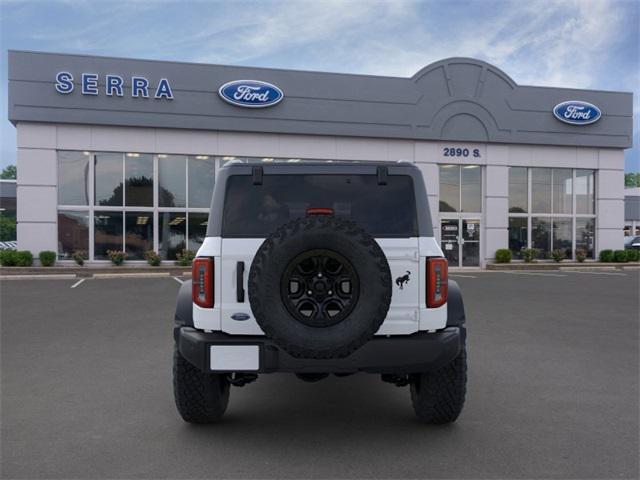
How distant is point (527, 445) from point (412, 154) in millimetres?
19809

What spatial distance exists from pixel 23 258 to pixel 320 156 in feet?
40.6

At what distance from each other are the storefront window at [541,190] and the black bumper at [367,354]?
22618 millimetres

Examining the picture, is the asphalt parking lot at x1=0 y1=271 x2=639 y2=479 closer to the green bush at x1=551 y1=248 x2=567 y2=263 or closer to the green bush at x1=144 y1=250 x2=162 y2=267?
the green bush at x1=144 y1=250 x2=162 y2=267

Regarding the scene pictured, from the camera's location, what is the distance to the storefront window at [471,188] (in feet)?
75.9

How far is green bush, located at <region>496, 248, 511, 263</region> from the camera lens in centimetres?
2250

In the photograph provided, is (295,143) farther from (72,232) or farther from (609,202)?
(609,202)

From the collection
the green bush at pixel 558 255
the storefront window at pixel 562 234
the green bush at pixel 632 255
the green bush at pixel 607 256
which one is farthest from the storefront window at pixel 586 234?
the green bush at pixel 558 255

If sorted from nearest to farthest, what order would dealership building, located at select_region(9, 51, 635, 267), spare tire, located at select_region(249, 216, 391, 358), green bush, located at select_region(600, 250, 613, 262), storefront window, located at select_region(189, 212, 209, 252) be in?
spare tire, located at select_region(249, 216, 391, 358) → dealership building, located at select_region(9, 51, 635, 267) → storefront window, located at select_region(189, 212, 209, 252) → green bush, located at select_region(600, 250, 613, 262)

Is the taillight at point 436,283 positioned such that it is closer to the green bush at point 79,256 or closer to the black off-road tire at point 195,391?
the black off-road tire at point 195,391

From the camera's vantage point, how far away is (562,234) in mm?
24203

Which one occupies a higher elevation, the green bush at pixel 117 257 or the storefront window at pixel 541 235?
the storefront window at pixel 541 235

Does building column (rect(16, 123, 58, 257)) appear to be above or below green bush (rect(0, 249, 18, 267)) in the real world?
above

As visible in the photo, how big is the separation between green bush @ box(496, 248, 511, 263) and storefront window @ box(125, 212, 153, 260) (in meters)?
15.4

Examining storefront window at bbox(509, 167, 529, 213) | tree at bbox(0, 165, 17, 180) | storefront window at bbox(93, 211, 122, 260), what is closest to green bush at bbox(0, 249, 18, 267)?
storefront window at bbox(93, 211, 122, 260)
